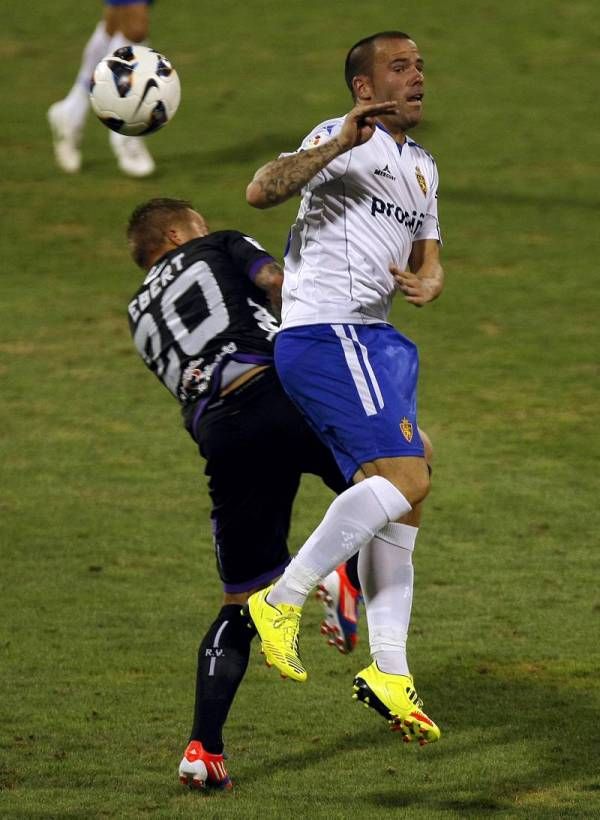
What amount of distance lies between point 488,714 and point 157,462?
3913mm

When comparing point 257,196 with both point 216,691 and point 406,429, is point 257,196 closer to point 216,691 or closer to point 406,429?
point 406,429

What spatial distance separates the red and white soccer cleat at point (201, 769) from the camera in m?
5.65

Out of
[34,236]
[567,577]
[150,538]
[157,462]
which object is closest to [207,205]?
[34,236]

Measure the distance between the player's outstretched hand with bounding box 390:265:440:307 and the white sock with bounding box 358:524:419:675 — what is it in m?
0.81

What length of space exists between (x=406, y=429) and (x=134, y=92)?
2.74m

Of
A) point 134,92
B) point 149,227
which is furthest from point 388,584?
point 134,92

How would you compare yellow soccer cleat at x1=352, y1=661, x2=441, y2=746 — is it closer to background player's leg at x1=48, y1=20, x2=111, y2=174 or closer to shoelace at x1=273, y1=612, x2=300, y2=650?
shoelace at x1=273, y1=612, x2=300, y2=650

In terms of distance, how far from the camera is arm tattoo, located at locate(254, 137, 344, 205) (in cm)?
525

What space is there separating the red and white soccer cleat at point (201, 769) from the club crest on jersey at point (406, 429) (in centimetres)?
134

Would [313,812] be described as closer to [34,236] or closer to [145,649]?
[145,649]

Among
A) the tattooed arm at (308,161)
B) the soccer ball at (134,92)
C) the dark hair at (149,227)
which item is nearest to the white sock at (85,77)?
the soccer ball at (134,92)

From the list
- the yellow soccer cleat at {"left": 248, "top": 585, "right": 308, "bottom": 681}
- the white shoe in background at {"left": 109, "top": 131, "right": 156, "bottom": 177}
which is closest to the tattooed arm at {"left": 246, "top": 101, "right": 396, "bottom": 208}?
the yellow soccer cleat at {"left": 248, "top": 585, "right": 308, "bottom": 681}

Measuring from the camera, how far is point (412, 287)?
5426mm

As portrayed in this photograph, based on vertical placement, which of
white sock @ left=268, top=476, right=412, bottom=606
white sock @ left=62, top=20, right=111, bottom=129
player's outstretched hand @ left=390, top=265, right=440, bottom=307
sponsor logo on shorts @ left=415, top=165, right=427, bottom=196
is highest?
sponsor logo on shorts @ left=415, top=165, right=427, bottom=196
